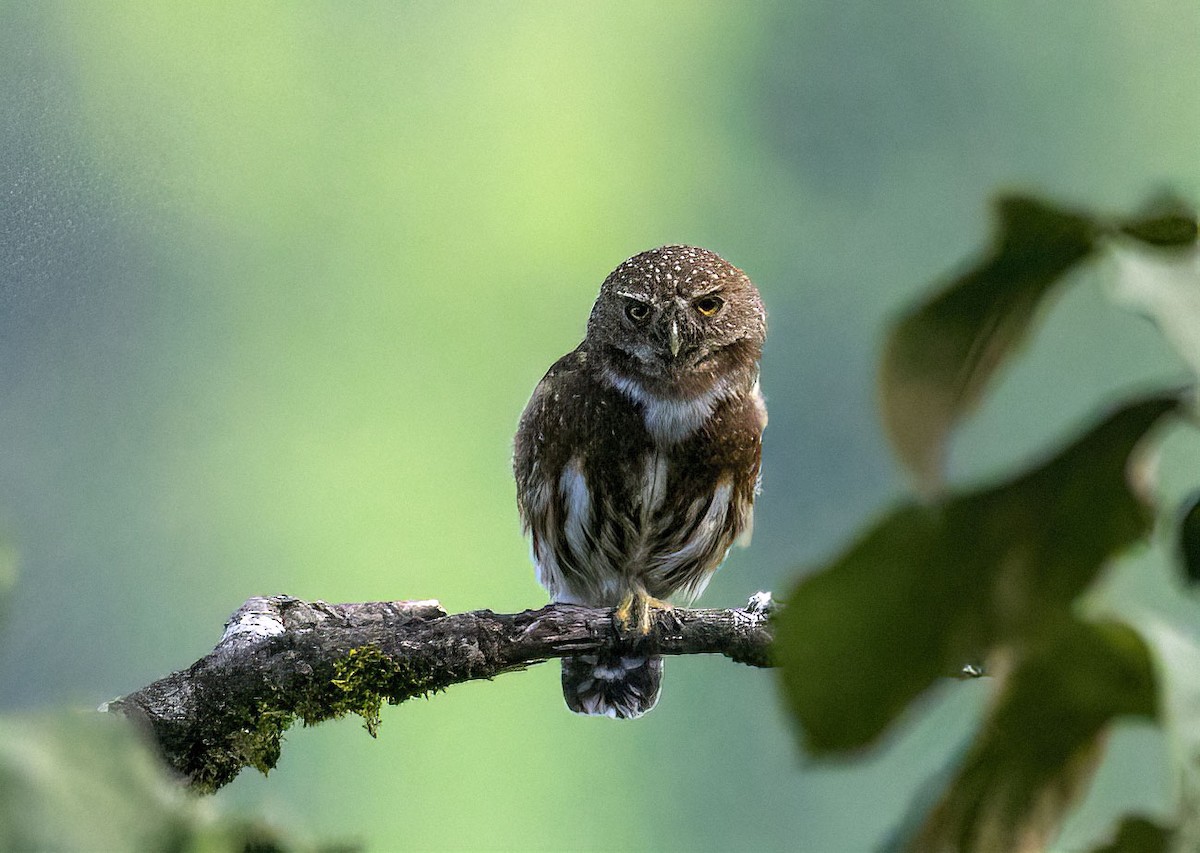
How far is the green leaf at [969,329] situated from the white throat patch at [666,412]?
1563mm

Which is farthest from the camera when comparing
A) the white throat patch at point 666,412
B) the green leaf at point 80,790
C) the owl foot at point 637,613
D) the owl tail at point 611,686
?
the owl tail at point 611,686

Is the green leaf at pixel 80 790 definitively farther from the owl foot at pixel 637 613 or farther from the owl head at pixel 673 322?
the owl head at pixel 673 322

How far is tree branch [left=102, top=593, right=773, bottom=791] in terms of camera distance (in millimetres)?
1377

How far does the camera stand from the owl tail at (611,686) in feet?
6.47

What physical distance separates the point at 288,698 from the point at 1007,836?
1301 millimetres

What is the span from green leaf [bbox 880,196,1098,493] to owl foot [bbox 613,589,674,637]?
1354mm

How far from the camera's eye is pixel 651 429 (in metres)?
1.78

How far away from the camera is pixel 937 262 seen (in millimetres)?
5840

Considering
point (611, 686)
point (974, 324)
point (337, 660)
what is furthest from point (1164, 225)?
point (611, 686)

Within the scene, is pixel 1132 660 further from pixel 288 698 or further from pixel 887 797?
pixel 887 797

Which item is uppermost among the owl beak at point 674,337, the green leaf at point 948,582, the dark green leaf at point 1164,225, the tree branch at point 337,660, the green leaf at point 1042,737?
the owl beak at point 674,337

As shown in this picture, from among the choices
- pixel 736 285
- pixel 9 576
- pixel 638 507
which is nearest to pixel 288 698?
pixel 638 507

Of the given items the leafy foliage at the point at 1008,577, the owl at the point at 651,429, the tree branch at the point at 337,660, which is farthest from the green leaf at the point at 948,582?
the owl at the point at 651,429

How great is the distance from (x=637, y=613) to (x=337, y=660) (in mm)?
393
